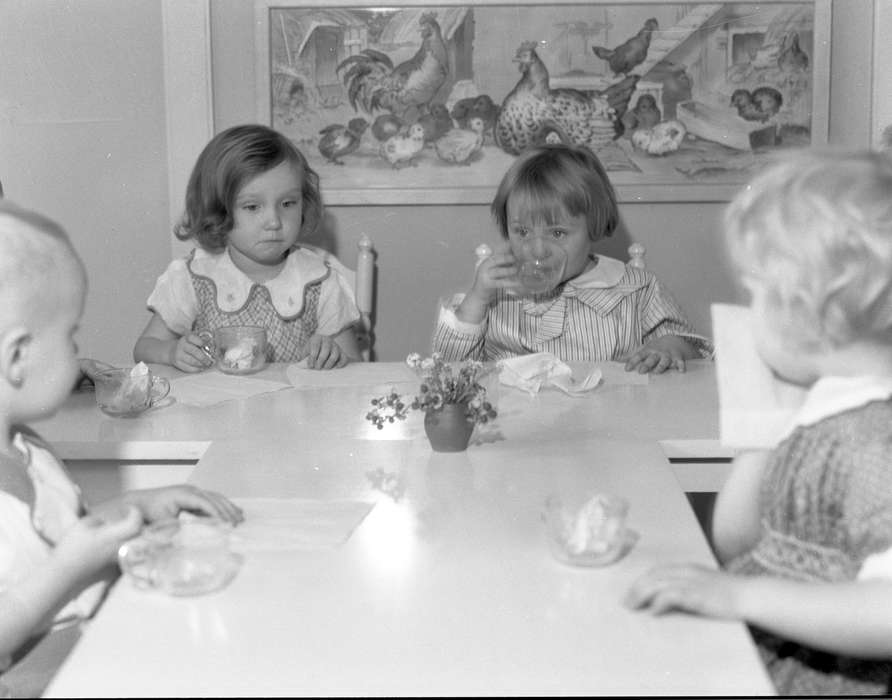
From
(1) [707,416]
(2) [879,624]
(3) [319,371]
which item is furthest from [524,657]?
(3) [319,371]

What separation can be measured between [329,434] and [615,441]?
407 mm

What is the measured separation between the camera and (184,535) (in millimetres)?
1245

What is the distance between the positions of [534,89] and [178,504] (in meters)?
1.98

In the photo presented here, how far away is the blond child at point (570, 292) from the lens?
107 inches

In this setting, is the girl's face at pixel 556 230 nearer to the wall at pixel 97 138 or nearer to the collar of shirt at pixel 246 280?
the collar of shirt at pixel 246 280

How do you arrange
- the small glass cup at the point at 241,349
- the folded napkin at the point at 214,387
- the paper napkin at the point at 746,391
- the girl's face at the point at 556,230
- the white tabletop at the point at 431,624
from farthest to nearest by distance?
1. the girl's face at the point at 556,230
2. the small glass cup at the point at 241,349
3. the folded napkin at the point at 214,387
4. the paper napkin at the point at 746,391
5. the white tabletop at the point at 431,624

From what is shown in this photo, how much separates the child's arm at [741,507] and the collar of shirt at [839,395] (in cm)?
11

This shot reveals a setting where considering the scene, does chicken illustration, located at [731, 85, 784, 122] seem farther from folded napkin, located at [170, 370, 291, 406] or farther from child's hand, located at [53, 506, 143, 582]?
child's hand, located at [53, 506, 143, 582]

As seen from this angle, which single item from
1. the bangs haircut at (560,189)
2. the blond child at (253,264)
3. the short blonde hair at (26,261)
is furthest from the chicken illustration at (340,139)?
the short blonde hair at (26,261)

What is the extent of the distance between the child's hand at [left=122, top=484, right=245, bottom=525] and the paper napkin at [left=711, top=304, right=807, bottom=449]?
0.54 meters

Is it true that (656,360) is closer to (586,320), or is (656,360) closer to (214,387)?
(586,320)

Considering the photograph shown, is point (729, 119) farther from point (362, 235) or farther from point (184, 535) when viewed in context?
point (184, 535)

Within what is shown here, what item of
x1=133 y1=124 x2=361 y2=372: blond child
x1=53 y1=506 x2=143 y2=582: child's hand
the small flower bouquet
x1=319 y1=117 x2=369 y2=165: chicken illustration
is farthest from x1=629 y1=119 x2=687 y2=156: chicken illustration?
x1=53 y1=506 x2=143 y2=582: child's hand

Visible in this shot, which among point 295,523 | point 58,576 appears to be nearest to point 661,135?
point 295,523
